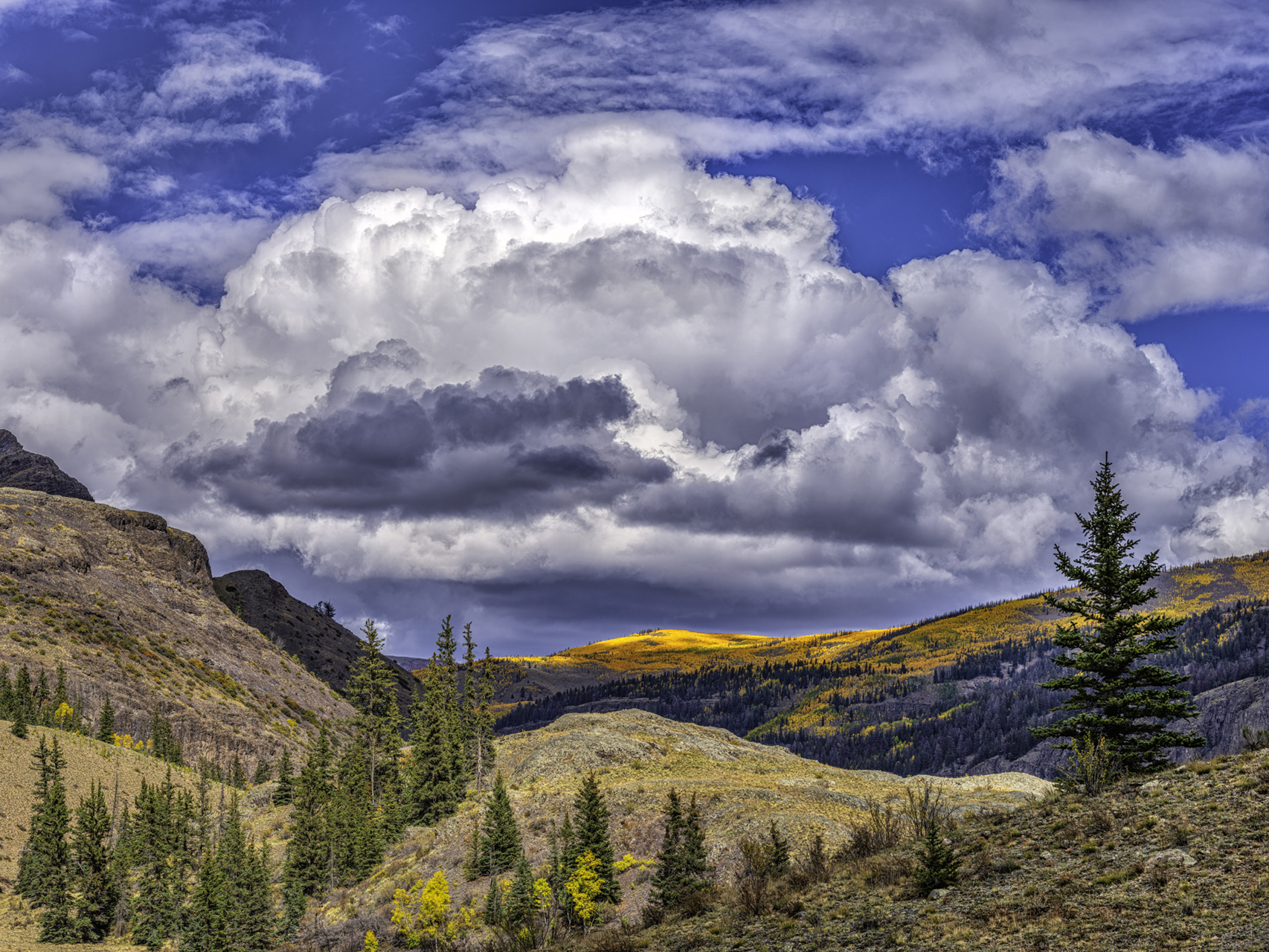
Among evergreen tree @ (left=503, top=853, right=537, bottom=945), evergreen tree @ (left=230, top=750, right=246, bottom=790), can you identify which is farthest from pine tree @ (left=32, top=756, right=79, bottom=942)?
evergreen tree @ (left=503, top=853, right=537, bottom=945)

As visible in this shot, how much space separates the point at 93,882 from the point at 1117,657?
84.2m

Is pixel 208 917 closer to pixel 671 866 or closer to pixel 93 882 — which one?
pixel 93 882

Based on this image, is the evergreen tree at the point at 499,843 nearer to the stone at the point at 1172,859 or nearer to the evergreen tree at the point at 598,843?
the evergreen tree at the point at 598,843

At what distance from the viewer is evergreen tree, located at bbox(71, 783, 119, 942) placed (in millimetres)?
80375

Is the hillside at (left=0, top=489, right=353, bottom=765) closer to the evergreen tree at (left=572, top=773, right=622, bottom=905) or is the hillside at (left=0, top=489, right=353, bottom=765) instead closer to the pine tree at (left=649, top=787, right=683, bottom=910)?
the evergreen tree at (left=572, top=773, right=622, bottom=905)

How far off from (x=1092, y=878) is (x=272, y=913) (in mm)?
68831

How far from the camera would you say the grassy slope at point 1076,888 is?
17.1 meters

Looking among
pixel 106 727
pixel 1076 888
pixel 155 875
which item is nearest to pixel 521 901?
pixel 1076 888

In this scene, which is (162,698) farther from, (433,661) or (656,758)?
(656,758)

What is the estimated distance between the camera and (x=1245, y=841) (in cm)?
1920

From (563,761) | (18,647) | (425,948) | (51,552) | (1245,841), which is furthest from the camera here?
(51,552)

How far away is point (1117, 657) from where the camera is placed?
120 ft

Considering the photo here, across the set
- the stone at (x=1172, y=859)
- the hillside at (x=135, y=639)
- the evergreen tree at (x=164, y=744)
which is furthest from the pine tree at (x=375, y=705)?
the stone at (x=1172, y=859)

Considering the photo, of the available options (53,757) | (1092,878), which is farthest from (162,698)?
(1092,878)
